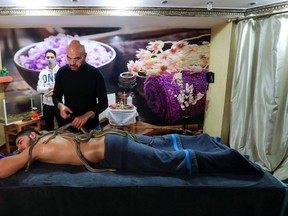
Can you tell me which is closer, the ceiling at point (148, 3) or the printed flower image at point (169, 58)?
the ceiling at point (148, 3)

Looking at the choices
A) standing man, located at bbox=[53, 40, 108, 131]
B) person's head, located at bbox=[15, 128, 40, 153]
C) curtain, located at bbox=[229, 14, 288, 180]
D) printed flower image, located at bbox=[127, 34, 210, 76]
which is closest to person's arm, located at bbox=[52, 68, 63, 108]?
standing man, located at bbox=[53, 40, 108, 131]

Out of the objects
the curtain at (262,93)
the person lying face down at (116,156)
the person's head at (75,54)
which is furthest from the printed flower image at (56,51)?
the person lying face down at (116,156)

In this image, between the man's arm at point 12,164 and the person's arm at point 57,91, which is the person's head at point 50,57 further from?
the man's arm at point 12,164

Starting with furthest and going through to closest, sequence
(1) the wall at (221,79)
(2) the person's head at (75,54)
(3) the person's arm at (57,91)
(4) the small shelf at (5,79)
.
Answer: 1. (4) the small shelf at (5,79)
2. (1) the wall at (221,79)
3. (3) the person's arm at (57,91)
4. (2) the person's head at (75,54)

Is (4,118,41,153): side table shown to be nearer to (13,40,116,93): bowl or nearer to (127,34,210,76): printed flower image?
(13,40,116,93): bowl

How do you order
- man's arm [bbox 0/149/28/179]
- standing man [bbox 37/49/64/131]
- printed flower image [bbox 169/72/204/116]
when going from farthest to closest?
1. printed flower image [bbox 169/72/204/116]
2. standing man [bbox 37/49/64/131]
3. man's arm [bbox 0/149/28/179]

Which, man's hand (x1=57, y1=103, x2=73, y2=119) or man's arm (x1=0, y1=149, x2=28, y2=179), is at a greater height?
man's hand (x1=57, y1=103, x2=73, y2=119)

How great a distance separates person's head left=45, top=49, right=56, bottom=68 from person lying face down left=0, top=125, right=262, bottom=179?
1.94 meters

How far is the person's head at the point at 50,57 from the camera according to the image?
3.28 meters

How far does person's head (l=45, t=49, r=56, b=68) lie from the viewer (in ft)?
10.8

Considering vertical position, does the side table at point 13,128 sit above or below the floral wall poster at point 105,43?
below

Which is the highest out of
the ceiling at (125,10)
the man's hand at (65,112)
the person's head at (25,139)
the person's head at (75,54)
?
the ceiling at (125,10)

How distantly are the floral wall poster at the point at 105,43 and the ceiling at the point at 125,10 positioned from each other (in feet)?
1.19
